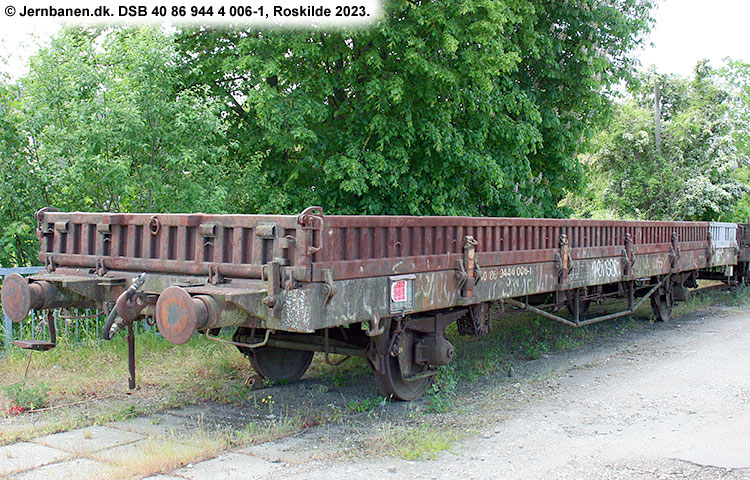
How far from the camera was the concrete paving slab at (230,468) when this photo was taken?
4695 millimetres

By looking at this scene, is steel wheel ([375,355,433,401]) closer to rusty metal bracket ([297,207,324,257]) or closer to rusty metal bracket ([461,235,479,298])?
rusty metal bracket ([461,235,479,298])

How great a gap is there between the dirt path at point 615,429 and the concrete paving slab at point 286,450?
19 centimetres

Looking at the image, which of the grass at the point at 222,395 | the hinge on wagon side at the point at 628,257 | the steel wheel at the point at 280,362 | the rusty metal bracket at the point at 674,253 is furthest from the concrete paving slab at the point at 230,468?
the rusty metal bracket at the point at 674,253

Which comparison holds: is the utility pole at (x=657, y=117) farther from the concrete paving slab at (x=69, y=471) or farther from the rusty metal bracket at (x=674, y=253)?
the concrete paving slab at (x=69, y=471)

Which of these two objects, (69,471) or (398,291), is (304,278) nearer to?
(398,291)

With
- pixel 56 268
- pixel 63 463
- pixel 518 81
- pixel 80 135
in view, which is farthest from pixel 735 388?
pixel 518 81

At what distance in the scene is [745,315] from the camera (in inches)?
531

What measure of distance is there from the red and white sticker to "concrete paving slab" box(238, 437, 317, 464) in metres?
1.34

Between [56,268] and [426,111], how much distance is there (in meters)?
7.09

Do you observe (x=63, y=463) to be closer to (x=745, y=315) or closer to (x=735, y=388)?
(x=735, y=388)

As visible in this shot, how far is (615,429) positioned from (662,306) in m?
7.40

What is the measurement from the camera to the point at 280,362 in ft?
24.2

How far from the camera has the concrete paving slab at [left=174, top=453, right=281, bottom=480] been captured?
470cm

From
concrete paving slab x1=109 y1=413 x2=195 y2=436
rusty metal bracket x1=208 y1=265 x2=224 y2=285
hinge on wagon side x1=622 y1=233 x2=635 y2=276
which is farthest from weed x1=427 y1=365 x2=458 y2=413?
hinge on wagon side x1=622 y1=233 x2=635 y2=276
